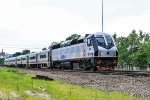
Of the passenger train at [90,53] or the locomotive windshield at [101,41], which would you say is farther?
the locomotive windshield at [101,41]

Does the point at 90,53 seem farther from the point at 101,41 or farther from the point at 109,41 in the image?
the point at 109,41

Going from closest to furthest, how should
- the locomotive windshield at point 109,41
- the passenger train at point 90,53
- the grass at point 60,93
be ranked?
the grass at point 60,93, the passenger train at point 90,53, the locomotive windshield at point 109,41

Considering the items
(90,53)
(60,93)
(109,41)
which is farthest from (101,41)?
(60,93)

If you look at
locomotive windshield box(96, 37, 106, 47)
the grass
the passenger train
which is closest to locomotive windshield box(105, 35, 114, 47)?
the passenger train

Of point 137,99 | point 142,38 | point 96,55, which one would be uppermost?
point 142,38

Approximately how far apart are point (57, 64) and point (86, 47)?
15.4 metres

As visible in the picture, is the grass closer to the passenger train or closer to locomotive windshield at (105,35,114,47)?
the passenger train

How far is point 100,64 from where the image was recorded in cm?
3253

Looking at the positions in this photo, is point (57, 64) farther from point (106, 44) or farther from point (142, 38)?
point (142, 38)

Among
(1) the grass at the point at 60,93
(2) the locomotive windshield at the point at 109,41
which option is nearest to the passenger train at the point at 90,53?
(2) the locomotive windshield at the point at 109,41

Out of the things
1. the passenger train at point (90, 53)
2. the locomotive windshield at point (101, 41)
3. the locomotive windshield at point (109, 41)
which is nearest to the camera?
the passenger train at point (90, 53)

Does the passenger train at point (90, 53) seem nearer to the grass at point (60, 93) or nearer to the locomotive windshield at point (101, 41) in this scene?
the locomotive windshield at point (101, 41)

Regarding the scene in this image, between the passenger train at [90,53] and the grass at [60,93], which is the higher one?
the passenger train at [90,53]

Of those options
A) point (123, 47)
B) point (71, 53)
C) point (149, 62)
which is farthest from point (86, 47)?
point (123, 47)
